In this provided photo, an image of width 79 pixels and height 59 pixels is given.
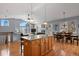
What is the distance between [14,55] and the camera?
2.50 metres

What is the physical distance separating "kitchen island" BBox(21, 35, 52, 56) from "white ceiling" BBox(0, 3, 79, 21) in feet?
1.58

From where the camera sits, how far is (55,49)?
250 cm

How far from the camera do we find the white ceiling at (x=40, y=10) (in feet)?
7.91

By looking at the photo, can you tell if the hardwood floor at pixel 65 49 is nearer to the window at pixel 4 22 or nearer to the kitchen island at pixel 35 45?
the kitchen island at pixel 35 45

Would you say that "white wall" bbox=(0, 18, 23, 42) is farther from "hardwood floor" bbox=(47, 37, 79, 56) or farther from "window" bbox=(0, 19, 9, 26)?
"hardwood floor" bbox=(47, 37, 79, 56)

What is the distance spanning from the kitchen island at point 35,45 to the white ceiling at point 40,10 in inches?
18.9

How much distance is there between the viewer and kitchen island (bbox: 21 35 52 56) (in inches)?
98.3

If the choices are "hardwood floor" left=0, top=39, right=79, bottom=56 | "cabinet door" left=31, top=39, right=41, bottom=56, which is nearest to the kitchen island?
"cabinet door" left=31, top=39, right=41, bottom=56

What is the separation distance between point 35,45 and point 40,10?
0.86m

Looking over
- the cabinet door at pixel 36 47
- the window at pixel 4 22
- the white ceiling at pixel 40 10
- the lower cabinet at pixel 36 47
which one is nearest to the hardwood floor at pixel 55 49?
the lower cabinet at pixel 36 47

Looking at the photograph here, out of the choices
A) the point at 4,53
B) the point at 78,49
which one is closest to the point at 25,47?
the point at 4,53

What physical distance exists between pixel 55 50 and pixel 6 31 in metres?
1.24

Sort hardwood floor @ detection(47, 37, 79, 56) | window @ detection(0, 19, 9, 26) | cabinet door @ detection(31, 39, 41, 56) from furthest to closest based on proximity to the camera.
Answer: cabinet door @ detection(31, 39, 41, 56)
hardwood floor @ detection(47, 37, 79, 56)
window @ detection(0, 19, 9, 26)

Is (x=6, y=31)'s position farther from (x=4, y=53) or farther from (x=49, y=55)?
(x=49, y=55)
